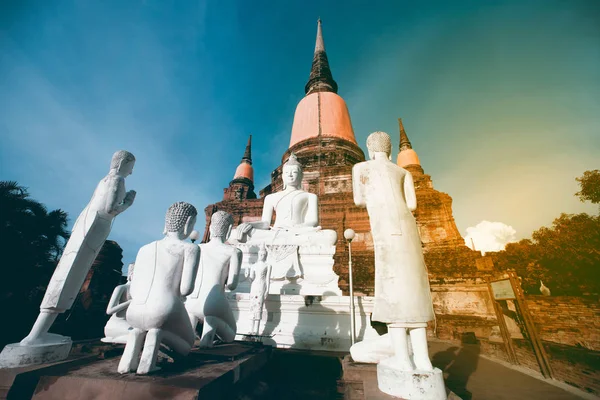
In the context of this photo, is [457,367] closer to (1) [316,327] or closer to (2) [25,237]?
(1) [316,327]

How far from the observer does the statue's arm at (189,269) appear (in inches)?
80.3

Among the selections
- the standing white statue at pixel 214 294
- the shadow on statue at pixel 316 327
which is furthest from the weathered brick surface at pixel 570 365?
Answer: the standing white statue at pixel 214 294

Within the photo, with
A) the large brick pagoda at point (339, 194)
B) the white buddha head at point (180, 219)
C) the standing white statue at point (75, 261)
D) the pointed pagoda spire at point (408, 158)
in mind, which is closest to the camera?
the white buddha head at point (180, 219)

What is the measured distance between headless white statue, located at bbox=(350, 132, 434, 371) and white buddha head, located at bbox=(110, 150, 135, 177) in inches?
112

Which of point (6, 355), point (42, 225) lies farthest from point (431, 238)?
point (42, 225)

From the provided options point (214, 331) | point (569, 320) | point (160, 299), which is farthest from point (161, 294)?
point (569, 320)

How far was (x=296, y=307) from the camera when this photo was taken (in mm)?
3947

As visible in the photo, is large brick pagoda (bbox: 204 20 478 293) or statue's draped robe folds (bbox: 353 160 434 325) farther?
large brick pagoda (bbox: 204 20 478 293)

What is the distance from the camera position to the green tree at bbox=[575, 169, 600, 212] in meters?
15.4

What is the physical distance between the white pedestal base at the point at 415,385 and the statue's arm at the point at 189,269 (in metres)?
1.65

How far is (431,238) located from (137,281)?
41.0ft

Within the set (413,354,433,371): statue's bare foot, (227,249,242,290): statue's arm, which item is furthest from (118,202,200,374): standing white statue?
(413,354,433,371): statue's bare foot

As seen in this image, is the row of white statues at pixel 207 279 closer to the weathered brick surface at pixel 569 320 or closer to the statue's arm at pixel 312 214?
the statue's arm at pixel 312 214

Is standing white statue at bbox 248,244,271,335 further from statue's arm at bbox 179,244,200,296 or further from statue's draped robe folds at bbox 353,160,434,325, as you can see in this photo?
statue's draped robe folds at bbox 353,160,434,325
